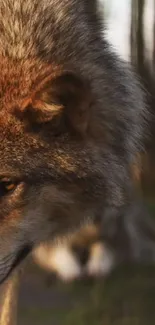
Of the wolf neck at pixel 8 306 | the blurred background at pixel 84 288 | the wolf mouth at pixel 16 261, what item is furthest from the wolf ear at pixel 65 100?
the blurred background at pixel 84 288

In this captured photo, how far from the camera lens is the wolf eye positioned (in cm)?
263

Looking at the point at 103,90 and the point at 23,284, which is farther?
the point at 23,284

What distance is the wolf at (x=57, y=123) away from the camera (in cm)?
270

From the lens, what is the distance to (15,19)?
121 inches

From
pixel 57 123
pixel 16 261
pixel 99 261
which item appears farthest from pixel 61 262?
pixel 57 123

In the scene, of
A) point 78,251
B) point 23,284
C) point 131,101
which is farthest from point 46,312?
→ point 131,101

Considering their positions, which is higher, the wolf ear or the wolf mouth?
the wolf ear

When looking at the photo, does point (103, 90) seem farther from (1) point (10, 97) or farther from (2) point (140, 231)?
(2) point (140, 231)

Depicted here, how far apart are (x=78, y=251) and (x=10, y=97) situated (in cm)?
627

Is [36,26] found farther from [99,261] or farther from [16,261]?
[99,261]

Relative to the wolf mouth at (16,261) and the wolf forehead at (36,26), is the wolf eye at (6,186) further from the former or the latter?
the wolf forehead at (36,26)

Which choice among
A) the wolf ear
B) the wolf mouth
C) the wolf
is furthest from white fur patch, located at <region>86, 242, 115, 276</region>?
the wolf ear

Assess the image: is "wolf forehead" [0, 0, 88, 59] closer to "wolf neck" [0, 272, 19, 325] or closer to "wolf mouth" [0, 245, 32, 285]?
"wolf mouth" [0, 245, 32, 285]

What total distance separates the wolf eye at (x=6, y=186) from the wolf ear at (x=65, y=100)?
0.80 feet
